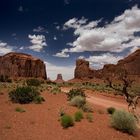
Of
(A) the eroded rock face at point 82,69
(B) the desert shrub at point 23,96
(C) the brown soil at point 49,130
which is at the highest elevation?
(A) the eroded rock face at point 82,69

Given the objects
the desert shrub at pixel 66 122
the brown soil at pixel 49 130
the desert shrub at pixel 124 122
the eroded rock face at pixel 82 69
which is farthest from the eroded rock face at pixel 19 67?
the desert shrub at pixel 124 122

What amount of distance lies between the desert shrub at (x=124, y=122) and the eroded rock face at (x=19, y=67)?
10052 centimetres

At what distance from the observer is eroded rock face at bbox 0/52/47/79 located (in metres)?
111

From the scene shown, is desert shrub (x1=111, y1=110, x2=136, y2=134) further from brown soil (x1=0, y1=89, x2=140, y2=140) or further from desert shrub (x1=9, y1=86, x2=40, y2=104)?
desert shrub (x1=9, y1=86, x2=40, y2=104)

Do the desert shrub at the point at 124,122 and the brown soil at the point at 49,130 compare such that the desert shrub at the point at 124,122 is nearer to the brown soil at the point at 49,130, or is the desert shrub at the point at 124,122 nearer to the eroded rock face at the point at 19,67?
the brown soil at the point at 49,130

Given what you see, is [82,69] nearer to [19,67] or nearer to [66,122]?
[19,67]

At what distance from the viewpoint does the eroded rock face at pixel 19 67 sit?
111188 millimetres

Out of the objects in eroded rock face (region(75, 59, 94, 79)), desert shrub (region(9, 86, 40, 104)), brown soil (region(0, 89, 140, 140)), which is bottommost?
brown soil (region(0, 89, 140, 140))

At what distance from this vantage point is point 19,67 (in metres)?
112

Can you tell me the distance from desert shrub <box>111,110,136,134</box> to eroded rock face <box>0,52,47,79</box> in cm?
10052

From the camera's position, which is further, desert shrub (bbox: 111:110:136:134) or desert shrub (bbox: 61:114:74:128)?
desert shrub (bbox: 111:110:136:134)

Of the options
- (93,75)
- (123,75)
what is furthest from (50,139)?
→ (93,75)

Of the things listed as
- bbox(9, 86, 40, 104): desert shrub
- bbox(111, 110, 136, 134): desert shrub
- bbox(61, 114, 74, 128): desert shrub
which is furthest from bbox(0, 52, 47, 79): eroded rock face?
bbox(111, 110, 136, 134): desert shrub

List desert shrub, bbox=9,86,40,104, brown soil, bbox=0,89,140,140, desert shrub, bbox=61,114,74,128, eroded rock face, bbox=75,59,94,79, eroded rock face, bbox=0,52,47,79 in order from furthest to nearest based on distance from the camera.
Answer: eroded rock face, bbox=75,59,94,79 < eroded rock face, bbox=0,52,47,79 < desert shrub, bbox=9,86,40,104 < desert shrub, bbox=61,114,74,128 < brown soil, bbox=0,89,140,140
